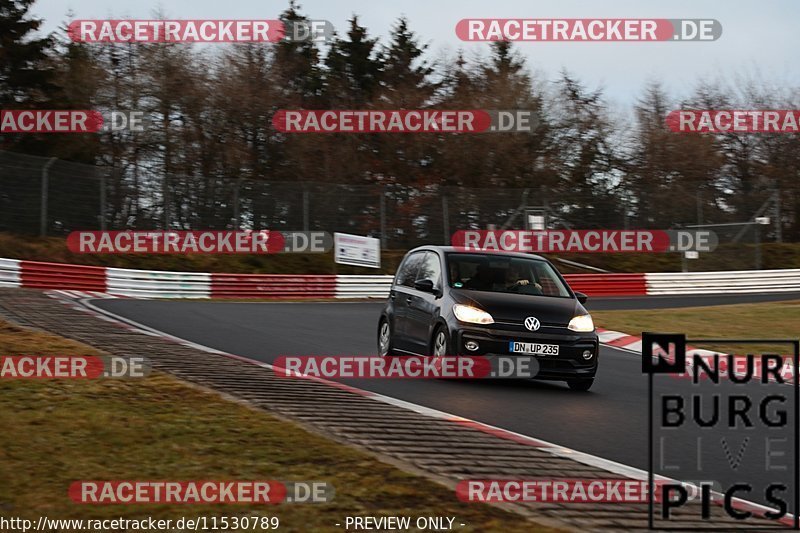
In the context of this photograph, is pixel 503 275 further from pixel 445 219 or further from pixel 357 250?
pixel 445 219

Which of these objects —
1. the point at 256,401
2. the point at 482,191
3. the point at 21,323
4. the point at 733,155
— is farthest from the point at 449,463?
the point at 733,155

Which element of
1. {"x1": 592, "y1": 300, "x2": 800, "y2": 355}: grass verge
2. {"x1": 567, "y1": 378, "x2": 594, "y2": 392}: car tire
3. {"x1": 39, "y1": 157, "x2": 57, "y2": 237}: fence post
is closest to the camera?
{"x1": 567, "y1": 378, "x2": 594, "y2": 392}: car tire

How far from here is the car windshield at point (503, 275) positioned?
1252 centimetres

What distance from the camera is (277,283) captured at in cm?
3117

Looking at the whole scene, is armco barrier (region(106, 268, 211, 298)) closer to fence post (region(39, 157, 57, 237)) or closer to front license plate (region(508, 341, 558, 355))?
fence post (region(39, 157, 57, 237))

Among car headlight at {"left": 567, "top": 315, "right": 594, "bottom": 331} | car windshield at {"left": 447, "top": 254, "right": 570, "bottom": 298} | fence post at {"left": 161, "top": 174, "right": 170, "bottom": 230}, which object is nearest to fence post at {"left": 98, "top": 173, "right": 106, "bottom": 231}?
fence post at {"left": 161, "top": 174, "right": 170, "bottom": 230}

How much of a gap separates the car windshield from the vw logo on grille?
69cm

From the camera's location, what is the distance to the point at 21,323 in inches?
579

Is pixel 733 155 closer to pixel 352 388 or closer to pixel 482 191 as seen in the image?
pixel 482 191

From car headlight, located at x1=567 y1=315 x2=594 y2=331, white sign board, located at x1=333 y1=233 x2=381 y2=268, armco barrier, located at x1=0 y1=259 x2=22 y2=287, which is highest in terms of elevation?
white sign board, located at x1=333 y1=233 x2=381 y2=268

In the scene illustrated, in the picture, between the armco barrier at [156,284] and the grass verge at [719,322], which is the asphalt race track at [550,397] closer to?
the grass verge at [719,322]

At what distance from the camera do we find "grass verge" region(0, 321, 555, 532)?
5.57 meters

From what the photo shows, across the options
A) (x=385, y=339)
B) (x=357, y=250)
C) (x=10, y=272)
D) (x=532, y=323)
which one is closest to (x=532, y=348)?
(x=532, y=323)

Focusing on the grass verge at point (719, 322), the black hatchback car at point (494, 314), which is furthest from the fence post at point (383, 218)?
the black hatchback car at point (494, 314)
